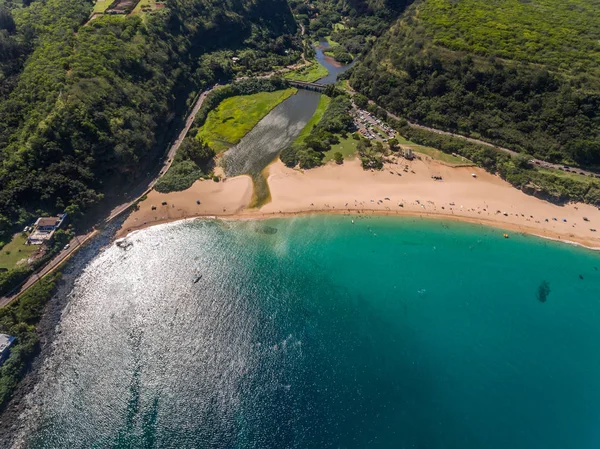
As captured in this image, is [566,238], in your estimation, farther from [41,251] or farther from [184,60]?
[184,60]

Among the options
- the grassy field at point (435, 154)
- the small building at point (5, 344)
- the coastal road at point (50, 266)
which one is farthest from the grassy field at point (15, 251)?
the grassy field at point (435, 154)

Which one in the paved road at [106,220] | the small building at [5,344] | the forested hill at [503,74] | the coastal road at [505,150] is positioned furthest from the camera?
the forested hill at [503,74]

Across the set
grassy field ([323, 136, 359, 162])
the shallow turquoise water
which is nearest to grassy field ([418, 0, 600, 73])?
grassy field ([323, 136, 359, 162])

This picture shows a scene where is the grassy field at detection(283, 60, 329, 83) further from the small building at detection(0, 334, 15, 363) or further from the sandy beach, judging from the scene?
the small building at detection(0, 334, 15, 363)

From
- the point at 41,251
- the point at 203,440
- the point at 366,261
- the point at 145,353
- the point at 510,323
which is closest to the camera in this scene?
the point at 203,440

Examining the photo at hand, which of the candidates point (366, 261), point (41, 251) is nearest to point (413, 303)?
point (366, 261)

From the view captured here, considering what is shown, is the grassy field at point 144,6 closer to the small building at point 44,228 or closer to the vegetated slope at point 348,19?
the vegetated slope at point 348,19

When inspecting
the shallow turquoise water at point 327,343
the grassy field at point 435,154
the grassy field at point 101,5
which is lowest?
the shallow turquoise water at point 327,343
